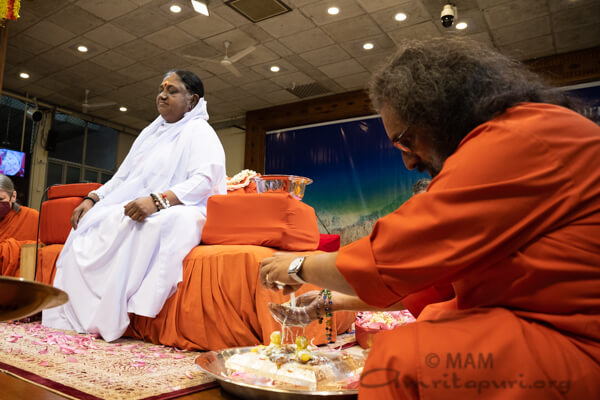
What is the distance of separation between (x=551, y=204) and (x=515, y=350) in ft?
0.83

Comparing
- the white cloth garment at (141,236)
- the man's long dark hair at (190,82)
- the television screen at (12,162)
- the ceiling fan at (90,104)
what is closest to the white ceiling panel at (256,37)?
the ceiling fan at (90,104)

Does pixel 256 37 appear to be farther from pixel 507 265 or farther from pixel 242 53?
pixel 507 265

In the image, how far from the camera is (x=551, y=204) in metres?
0.79

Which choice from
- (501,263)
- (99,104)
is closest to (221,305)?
(501,263)

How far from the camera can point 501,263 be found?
0.82 m

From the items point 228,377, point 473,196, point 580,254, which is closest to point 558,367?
point 580,254

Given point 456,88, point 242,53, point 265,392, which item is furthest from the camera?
point 242,53

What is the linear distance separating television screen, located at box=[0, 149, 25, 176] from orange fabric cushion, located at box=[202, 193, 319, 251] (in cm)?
857

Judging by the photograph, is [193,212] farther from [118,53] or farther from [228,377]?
[118,53]

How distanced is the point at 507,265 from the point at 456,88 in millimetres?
371

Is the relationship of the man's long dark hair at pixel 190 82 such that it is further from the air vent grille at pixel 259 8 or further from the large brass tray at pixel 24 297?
the air vent grille at pixel 259 8

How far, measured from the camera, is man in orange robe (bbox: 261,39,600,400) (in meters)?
0.76

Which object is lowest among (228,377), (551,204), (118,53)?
(228,377)

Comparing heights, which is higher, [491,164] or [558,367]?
[491,164]
